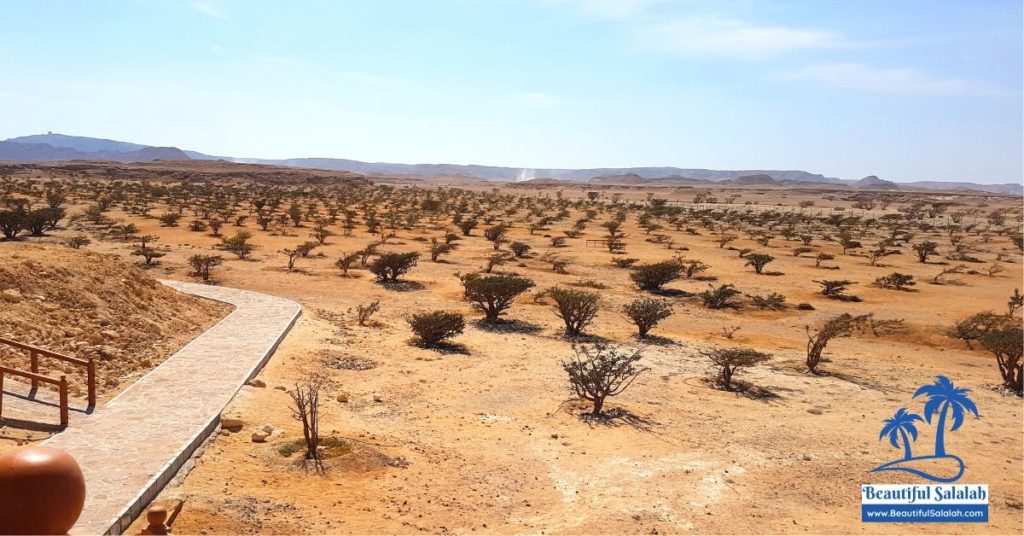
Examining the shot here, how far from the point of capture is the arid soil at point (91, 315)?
971 centimetres

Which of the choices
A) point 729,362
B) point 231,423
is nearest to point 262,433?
point 231,423

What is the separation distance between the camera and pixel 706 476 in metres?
8.00

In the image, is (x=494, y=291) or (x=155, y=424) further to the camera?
(x=494, y=291)

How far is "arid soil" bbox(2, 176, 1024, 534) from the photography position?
6863 mm

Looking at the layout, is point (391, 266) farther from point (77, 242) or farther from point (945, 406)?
point (945, 406)

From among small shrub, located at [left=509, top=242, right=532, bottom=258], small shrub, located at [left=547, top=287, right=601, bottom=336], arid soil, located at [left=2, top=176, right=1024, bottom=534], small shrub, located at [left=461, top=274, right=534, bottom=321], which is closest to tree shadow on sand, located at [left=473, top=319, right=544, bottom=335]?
arid soil, located at [left=2, top=176, right=1024, bottom=534]

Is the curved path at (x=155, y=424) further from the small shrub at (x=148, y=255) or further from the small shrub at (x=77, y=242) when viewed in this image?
the small shrub at (x=77, y=242)

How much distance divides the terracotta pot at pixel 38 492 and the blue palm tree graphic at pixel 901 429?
31.7ft

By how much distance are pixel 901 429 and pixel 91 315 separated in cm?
1356

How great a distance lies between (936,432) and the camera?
10023 mm

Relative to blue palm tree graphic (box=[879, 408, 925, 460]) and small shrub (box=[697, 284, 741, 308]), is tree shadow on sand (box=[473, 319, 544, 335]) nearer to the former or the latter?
small shrub (box=[697, 284, 741, 308])

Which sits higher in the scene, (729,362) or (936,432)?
(729,362)

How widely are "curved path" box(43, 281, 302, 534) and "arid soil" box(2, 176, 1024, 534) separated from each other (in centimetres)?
30

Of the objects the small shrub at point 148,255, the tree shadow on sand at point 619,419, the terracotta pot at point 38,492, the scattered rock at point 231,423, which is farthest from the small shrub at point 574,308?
the small shrub at point 148,255
